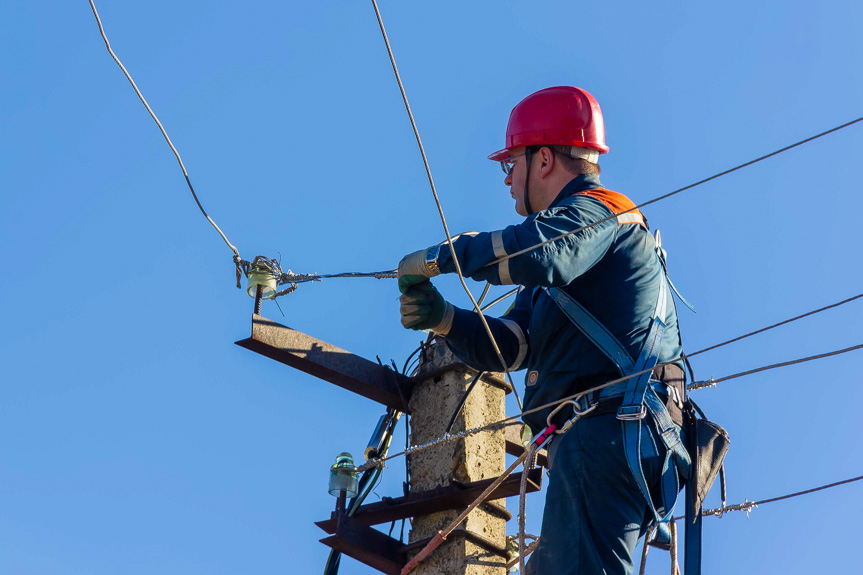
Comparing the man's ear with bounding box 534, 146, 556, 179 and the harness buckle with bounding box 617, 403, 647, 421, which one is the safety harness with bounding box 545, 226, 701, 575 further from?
the man's ear with bounding box 534, 146, 556, 179

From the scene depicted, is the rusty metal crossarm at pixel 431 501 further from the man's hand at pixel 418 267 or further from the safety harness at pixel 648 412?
the man's hand at pixel 418 267

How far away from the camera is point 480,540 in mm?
5906

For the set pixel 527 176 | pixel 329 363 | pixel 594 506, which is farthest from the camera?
pixel 329 363

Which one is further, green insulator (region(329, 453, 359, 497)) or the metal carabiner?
green insulator (region(329, 453, 359, 497))

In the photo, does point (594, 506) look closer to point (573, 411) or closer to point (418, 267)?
point (573, 411)

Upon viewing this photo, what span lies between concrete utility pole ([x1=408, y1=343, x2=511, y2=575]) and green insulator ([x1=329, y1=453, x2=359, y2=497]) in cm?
32

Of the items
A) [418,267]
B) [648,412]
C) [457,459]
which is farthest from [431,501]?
[648,412]

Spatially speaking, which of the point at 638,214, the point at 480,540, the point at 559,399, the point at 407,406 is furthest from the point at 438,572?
the point at 638,214

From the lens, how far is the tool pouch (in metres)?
4.50

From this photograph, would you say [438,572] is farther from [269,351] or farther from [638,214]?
[638,214]

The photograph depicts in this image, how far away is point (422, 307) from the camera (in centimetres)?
486

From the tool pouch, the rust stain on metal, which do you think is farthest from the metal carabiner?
the rust stain on metal

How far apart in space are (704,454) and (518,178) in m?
1.39

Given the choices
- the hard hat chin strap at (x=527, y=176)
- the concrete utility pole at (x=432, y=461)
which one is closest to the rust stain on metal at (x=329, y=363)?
the concrete utility pole at (x=432, y=461)
